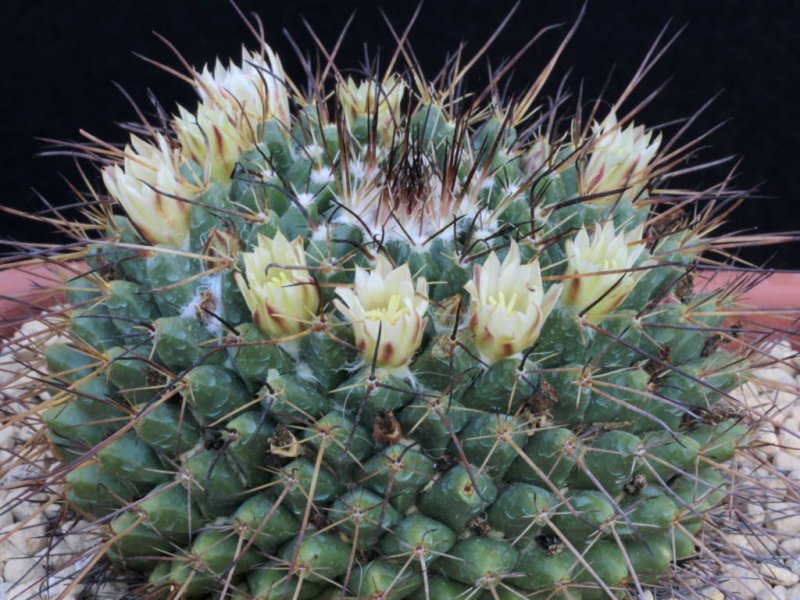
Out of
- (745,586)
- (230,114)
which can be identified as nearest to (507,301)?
(230,114)

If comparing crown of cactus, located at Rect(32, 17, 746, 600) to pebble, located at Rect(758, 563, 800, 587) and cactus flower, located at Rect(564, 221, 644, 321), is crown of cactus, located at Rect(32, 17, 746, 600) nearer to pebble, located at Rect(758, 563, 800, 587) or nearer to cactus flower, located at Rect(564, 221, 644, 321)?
cactus flower, located at Rect(564, 221, 644, 321)

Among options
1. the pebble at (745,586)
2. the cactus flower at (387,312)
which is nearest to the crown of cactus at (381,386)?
the cactus flower at (387,312)

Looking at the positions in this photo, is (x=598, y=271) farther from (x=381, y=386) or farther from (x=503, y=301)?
(x=381, y=386)

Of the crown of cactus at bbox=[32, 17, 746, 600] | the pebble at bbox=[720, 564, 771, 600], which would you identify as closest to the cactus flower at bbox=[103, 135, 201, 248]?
the crown of cactus at bbox=[32, 17, 746, 600]

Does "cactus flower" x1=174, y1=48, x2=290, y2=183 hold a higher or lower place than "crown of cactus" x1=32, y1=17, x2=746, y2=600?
higher

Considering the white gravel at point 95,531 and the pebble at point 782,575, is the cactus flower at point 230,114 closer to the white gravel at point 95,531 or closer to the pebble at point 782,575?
the white gravel at point 95,531
